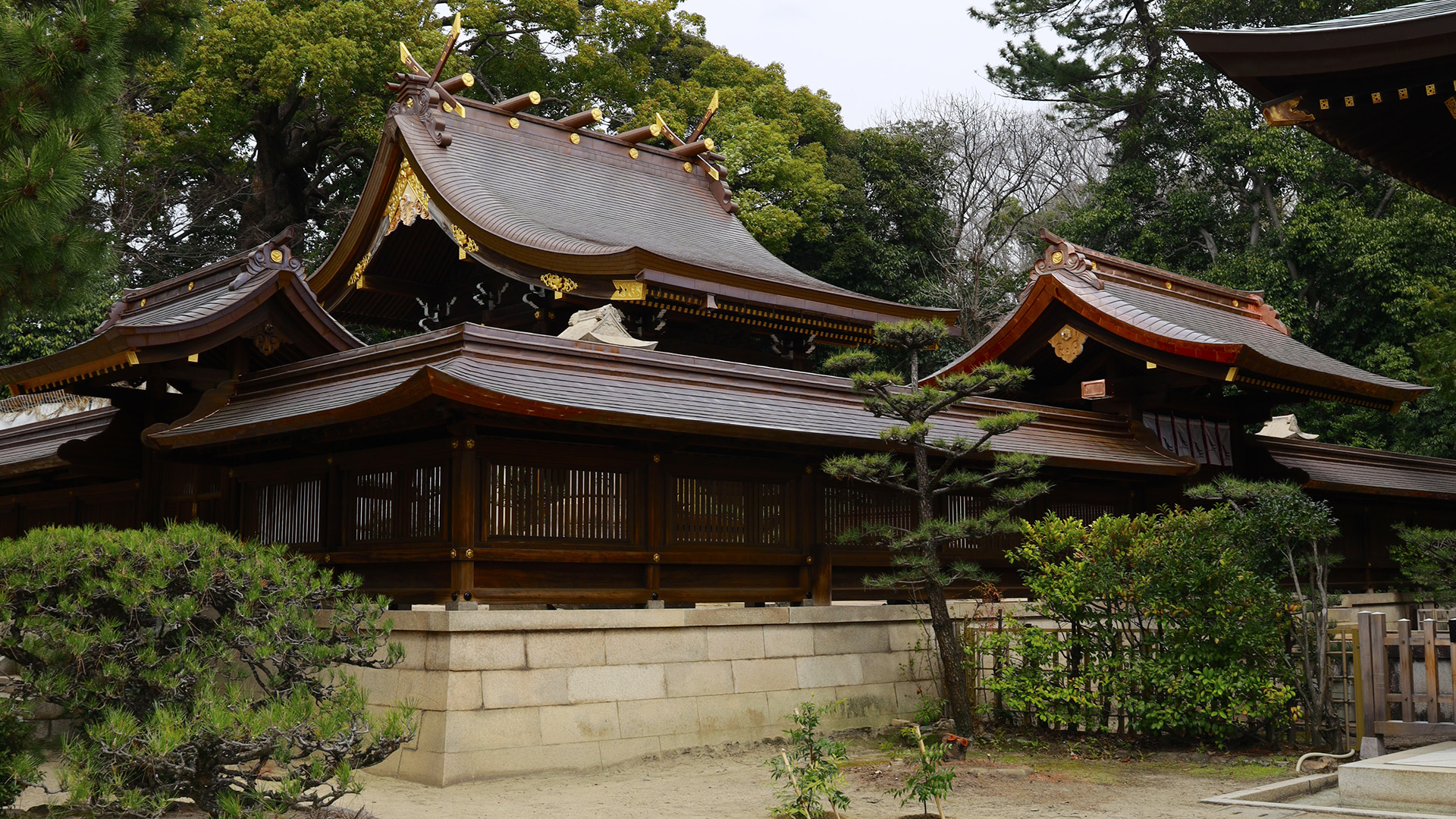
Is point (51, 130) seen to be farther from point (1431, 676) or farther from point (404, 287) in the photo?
point (1431, 676)

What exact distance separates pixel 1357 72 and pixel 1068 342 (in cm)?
842

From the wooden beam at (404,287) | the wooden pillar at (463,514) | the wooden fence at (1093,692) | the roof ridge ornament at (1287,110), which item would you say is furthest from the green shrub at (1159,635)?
the wooden beam at (404,287)

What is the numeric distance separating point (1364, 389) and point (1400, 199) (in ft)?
44.9

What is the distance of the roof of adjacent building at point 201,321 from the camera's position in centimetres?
1220

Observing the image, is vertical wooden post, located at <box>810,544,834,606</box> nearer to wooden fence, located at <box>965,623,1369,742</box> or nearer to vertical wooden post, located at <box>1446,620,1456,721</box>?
wooden fence, located at <box>965,623,1369,742</box>

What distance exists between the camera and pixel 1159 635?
1134 centimetres

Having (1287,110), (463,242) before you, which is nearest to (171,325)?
(463,242)

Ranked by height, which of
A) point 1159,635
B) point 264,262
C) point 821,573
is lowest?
point 1159,635

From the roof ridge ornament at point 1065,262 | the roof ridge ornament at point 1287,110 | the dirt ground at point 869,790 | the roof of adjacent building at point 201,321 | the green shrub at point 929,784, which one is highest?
the roof ridge ornament at point 1065,262

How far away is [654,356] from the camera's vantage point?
11906 mm

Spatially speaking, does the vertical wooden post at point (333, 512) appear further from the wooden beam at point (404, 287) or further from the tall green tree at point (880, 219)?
the tall green tree at point (880, 219)

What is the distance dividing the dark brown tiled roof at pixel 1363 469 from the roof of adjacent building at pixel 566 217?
5.80 metres

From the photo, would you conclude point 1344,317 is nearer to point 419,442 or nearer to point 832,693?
point 832,693

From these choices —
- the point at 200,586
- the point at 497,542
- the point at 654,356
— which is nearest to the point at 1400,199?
the point at 654,356
